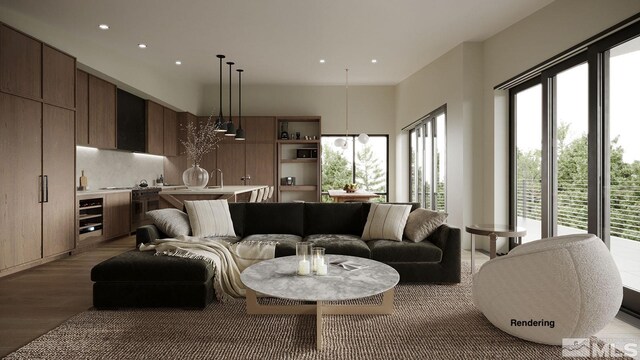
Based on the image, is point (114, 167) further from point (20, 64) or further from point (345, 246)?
point (345, 246)

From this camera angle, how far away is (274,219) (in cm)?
439

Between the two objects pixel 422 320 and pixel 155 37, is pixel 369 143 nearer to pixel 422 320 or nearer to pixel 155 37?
pixel 155 37

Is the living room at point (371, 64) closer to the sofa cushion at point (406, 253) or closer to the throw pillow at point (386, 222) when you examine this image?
the sofa cushion at point (406, 253)

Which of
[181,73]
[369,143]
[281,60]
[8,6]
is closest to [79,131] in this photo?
[8,6]

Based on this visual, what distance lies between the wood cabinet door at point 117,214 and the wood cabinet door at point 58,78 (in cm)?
161

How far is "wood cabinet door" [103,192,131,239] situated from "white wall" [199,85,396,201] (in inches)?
146

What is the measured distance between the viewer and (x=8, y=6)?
167 inches

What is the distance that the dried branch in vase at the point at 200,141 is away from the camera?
8.58 meters

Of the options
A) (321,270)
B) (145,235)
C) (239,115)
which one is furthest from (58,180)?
(239,115)

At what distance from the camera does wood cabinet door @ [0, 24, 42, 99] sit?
3.96 metres

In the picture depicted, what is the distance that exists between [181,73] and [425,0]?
5.27 meters

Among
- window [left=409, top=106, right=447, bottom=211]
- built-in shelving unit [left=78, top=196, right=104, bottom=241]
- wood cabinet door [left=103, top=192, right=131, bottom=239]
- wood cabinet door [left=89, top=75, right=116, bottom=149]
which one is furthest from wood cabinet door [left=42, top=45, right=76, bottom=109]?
window [left=409, top=106, right=447, bottom=211]

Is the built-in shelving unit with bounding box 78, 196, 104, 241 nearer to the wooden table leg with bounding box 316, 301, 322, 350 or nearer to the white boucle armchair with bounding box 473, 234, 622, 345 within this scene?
the wooden table leg with bounding box 316, 301, 322, 350

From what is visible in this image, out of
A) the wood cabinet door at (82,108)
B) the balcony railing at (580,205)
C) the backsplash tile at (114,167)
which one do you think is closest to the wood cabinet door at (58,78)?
the wood cabinet door at (82,108)
